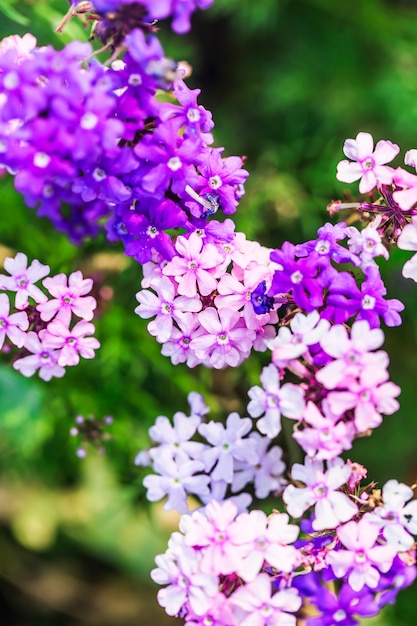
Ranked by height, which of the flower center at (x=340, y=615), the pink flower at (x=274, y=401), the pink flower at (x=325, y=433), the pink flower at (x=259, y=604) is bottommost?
the pink flower at (x=259, y=604)

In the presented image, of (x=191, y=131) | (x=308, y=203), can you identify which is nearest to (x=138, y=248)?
(x=191, y=131)

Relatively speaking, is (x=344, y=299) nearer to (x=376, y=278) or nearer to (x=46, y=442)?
(x=376, y=278)

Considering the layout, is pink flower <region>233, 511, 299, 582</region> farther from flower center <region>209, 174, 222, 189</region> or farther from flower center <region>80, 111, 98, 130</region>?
flower center <region>80, 111, 98, 130</region>

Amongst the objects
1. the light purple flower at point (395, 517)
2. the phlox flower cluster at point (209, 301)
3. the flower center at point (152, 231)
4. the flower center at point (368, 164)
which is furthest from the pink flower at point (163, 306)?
the light purple flower at point (395, 517)

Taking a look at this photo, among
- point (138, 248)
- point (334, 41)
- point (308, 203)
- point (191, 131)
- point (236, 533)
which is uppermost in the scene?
point (334, 41)

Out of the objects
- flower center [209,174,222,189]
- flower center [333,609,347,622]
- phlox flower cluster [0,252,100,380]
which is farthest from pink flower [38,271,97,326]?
flower center [333,609,347,622]

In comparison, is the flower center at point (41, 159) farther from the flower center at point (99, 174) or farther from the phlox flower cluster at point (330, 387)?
the phlox flower cluster at point (330, 387)

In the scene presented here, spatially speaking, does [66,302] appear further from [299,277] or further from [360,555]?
[360,555]
